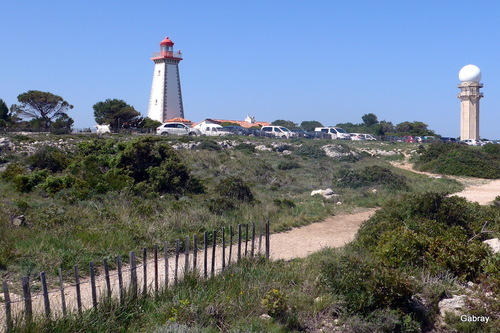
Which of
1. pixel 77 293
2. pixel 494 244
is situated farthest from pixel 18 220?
pixel 494 244

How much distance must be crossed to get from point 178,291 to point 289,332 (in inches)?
69.6

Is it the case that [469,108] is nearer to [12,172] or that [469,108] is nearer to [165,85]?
[165,85]

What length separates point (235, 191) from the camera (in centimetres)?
1700

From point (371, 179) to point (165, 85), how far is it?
34.9m

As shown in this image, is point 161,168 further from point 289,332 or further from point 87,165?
point 289,332

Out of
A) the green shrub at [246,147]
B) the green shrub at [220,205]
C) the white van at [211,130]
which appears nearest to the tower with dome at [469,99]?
the white van at [211,130]

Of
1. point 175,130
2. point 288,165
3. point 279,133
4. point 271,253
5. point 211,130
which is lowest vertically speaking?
point 271,253

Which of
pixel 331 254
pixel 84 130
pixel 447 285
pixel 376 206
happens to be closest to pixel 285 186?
pixel 376 206

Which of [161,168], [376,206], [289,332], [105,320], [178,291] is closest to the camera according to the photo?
[105,320]

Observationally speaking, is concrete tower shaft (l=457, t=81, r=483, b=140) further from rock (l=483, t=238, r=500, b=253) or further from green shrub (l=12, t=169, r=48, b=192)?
green shrub (l=12, t=169, r=48, b=192)

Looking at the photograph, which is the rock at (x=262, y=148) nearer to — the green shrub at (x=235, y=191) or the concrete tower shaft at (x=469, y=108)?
the green shrub at (x=235, y=191)

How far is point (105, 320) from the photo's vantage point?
21.9 ft

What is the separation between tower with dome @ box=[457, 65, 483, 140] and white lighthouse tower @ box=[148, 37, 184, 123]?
36.7 metres

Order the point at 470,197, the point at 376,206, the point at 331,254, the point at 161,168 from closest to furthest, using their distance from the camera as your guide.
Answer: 1. the point at 331,254
2. the point at 161,168
3. the point at 376,206
4. the point at 470,197
